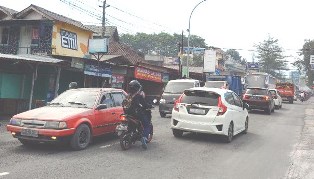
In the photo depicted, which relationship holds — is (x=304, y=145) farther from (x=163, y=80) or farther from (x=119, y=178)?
(x=163, y=80)

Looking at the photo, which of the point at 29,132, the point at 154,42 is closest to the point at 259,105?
the point at 29,132

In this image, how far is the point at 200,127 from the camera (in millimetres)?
10812

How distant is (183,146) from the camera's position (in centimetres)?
1015

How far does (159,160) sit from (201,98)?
3577 millimetres

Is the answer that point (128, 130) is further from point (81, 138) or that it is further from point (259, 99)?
point (259, 99)

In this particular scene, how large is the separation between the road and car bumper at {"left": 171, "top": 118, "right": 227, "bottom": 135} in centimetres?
37

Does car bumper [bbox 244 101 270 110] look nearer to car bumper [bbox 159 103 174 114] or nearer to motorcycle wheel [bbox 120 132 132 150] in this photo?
car bumper [bbox 159 103 174 114]

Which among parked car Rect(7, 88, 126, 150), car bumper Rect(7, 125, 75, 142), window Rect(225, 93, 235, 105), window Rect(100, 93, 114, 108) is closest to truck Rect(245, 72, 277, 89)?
window Rect(225, 93, 235, 105)

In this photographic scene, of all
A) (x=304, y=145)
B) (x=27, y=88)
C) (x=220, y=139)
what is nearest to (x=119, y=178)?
(x=220, y=139)

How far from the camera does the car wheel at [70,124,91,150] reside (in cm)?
857

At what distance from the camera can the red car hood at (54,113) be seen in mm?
8420

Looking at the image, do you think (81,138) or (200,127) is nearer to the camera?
(81,138)

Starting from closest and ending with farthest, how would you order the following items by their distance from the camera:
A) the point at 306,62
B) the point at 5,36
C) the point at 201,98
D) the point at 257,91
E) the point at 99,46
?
the point at 201,98, the point at 257,91, the point at 99,46, the point at 5,36, the point at 306,62

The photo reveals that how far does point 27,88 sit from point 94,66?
4491 millimetres
